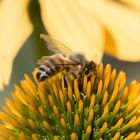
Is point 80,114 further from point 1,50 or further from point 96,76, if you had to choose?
point 1,50

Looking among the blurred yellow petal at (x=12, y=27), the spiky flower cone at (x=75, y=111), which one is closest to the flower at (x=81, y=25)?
the blurred yellow petal at (x=12, y=27)

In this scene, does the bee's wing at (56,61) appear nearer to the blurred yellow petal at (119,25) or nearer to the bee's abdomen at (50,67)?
the bee's abdomen at (50,67)

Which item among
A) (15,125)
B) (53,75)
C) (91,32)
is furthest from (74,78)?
(91,32)

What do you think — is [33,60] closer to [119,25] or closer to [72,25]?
[72,25]

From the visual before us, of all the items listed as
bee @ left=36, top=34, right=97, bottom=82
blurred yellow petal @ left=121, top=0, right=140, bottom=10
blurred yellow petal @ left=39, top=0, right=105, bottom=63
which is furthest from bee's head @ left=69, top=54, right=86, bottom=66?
blurred yellow petal @ left=121, top=0, right=140, bottom=10

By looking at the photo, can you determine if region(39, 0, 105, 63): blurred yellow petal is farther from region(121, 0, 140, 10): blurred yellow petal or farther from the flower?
region(121, 0, 140, 10): blurred yellow petal

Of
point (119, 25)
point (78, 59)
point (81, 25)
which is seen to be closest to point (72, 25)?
point (81, 25)
